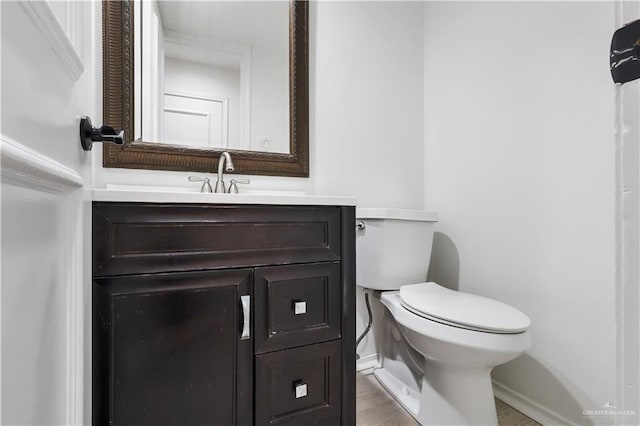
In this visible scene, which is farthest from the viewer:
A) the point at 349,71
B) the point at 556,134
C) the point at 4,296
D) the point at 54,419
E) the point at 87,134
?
the point at 349,71

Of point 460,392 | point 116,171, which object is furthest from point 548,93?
point 116,171

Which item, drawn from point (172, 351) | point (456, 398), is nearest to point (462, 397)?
point (456, 398)

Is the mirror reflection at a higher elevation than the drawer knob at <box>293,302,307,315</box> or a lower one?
higher

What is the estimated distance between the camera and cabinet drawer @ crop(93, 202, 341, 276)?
736mm

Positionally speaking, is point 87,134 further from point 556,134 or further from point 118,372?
point 556,134

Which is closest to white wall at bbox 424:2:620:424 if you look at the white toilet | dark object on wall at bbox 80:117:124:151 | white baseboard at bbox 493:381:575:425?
white baseboard at bbox 493:381:575:425

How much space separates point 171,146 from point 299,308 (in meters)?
0.84

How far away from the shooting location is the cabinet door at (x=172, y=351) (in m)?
0.72

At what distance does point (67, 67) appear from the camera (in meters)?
0.43

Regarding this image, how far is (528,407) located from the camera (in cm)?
124

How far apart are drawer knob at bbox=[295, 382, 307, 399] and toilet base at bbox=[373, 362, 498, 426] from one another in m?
0.52

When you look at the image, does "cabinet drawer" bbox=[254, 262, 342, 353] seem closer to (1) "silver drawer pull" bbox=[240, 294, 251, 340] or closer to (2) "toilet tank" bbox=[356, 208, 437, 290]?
(1) "silver drawer pull" bbox=[240, 294, 251, 340]

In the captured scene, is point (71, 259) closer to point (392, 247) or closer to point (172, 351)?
point (172, 351)

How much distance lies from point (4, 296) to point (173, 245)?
1.76 ft
